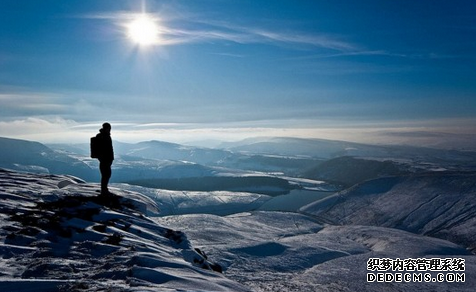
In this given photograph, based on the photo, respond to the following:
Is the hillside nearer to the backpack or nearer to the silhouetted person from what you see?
the silhouetted person

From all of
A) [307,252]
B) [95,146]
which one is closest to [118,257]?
[95,146]

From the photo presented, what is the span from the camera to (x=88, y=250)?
14547 mm

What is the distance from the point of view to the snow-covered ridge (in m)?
11.2

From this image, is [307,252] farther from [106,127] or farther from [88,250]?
[88,250]

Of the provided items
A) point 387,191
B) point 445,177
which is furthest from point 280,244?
point 445,177

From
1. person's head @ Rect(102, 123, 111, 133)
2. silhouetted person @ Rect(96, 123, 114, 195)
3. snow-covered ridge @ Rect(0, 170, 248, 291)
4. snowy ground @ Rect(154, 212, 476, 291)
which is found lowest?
snowy ground @ Rect(154, 212, 476, 291)

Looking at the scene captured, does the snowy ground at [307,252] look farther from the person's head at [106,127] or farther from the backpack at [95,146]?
the person's head at [106,127]

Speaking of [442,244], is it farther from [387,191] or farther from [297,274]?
[387,191]

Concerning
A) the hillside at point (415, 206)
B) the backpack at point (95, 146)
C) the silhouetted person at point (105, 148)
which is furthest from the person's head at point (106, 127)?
the hillside at point (415, 206)

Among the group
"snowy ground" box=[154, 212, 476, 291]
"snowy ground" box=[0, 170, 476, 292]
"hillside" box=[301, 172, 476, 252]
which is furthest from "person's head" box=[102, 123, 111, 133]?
"hillside" box=[301, 172, 476, 252]

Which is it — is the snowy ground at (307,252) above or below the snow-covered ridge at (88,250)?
below

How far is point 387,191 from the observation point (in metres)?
135

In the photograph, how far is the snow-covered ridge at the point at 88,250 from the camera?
36.7ft

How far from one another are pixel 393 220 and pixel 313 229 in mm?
29687
